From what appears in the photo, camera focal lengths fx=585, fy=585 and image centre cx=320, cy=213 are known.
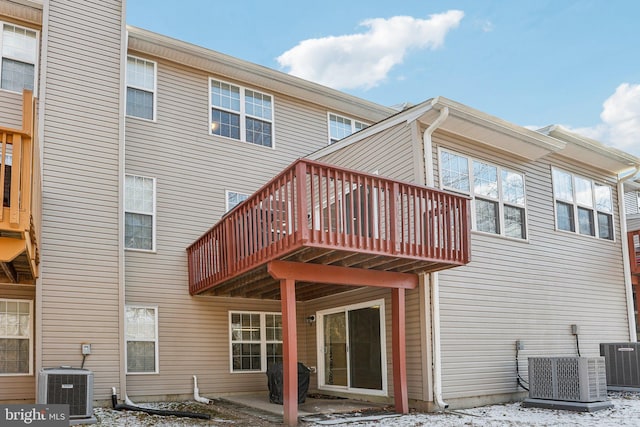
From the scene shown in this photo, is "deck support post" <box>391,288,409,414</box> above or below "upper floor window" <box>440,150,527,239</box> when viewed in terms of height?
below

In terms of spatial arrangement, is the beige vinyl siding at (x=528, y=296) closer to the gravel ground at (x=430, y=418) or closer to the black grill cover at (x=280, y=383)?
the gravel ground at (x=430, y=418)

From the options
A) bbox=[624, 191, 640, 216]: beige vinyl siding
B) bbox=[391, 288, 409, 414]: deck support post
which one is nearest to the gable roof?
bbox=[391, 288, 409, 414]: deck support post

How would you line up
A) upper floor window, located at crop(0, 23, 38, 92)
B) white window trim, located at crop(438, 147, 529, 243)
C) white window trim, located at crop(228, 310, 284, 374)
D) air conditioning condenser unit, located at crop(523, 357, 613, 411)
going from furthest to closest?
white window trim, located at crop(228, 310, 284, 374) → upper floor window, located at crop(0, 23, 38, 92) → white window trim, located at crop(438, 147, 529, 243) → air conditioning condenser unit, located at crop(523, 357, 613, 411)

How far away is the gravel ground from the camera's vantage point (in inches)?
291

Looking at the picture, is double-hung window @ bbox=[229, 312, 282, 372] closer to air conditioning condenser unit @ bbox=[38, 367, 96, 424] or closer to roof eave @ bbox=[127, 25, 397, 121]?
air conditioning condenser unit @ bbox=[38, 367, 96, 424]

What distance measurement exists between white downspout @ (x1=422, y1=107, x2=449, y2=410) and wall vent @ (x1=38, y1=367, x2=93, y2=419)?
4877mm

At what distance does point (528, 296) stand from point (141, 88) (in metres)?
8.07

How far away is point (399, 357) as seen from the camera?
8.40 m

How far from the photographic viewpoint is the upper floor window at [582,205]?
1139cm

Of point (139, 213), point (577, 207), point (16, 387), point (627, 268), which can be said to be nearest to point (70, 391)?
point (16, 387)

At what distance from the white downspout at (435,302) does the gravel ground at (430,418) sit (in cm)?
35

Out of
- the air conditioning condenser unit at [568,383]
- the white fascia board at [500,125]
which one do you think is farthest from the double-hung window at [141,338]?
the air conditioning condenser unit at [568,383]

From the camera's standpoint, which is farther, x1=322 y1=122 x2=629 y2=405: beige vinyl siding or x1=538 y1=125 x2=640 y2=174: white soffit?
x1=538 y1=125 x2=640 y2=174: white soffit

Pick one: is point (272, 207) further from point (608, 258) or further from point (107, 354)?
point (608, 258)
